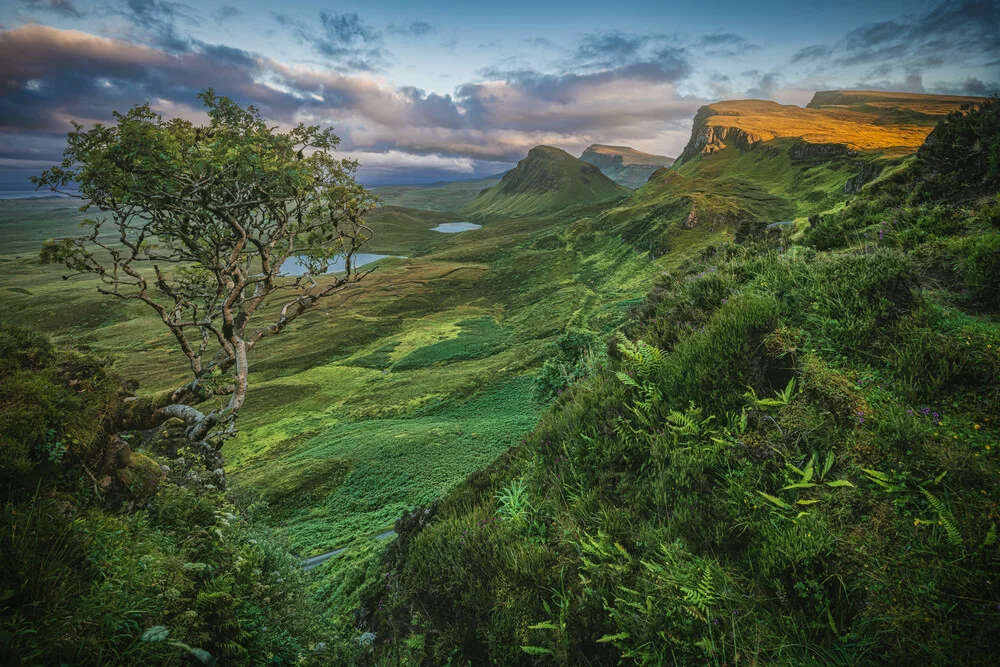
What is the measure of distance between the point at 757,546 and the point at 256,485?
74.7 feet

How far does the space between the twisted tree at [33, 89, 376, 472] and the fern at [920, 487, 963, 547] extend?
41.1 feet

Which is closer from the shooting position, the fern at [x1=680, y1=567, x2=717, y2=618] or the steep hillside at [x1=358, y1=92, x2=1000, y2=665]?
the steep hillside at [x1=358, y1=92, x2=1000, y2=665]

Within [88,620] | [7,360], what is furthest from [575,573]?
[7,360]

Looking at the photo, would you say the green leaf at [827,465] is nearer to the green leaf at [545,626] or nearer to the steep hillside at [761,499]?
the steep hillside at [761,499]

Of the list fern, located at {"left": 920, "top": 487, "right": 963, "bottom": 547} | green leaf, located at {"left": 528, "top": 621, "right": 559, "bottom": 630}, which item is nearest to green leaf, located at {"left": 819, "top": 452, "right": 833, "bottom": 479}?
fern, located at {"left": 920, "top": 487, "right": 963, "bottom": 547}

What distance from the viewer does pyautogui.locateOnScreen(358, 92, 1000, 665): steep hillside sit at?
10.7 ft

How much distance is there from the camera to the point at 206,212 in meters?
14.1

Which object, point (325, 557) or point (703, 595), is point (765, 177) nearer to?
point (325, 557)

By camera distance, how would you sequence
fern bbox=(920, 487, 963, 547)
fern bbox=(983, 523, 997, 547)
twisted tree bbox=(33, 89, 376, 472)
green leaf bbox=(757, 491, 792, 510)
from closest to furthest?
fern bbox=(983, 523, 997, 547), fern bbox=(920, 487, 963, 547), green leaf bbox=(757, 491, 792, 510), twisted tree bbox=(33, 89, 376, 472)

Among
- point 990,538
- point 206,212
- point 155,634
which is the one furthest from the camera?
point 206,212

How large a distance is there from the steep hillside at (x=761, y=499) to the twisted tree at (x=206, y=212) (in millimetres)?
7998

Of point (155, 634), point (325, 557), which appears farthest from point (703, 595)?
point (325, 557)

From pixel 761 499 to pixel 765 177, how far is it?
555ft

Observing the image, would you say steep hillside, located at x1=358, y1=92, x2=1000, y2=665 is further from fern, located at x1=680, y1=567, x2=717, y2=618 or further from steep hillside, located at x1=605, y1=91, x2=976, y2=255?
steep hillside, located at x1=605, y1=91, x2=976, y2=255
